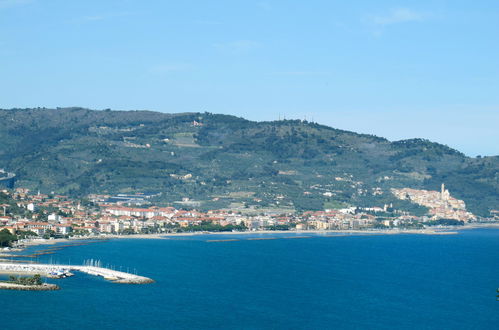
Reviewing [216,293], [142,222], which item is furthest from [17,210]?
[216,293]

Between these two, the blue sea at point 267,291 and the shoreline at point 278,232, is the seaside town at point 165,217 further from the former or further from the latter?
the blue sea at point 267,291

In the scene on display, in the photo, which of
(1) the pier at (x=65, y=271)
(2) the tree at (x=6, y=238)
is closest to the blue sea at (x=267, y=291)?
(1) the pier at (x=65, y=271)

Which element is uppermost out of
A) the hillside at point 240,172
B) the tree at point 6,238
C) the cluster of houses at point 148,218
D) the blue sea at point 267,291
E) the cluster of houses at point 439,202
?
the hillside at point 240,172

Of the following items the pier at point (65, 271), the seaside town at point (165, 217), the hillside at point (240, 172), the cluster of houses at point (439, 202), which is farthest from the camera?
the cluster of houses at point (439, 202)

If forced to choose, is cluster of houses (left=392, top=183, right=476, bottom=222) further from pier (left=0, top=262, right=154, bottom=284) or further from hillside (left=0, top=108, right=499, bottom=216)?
pier (left=0, top=262, right=154, bottom=284)

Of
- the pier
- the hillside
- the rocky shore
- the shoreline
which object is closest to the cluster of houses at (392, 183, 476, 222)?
the hillside

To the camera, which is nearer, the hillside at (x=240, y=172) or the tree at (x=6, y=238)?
the tree at (x=6, y=238)
